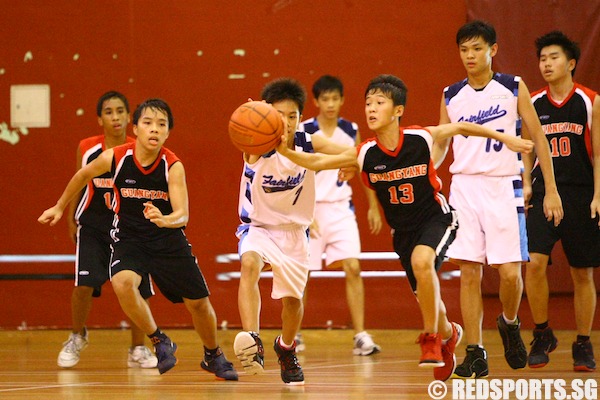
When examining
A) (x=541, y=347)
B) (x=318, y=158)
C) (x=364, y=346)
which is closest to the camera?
(x=318, y=158)

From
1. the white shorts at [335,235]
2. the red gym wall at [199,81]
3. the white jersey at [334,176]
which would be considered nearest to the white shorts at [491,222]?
the white shorts at [335,235]

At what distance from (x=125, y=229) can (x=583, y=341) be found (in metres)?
2.83

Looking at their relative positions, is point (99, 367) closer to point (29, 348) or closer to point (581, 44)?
point (29, 348)

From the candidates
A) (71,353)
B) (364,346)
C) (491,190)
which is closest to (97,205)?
(71,353)

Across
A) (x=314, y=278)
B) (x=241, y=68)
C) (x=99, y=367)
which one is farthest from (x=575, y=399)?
(x=241, y=68)

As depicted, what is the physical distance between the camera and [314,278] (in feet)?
27.9

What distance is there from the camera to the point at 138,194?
5672 mm

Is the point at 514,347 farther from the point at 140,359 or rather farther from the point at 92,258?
the point at 92,258

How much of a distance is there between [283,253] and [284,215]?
0.21m

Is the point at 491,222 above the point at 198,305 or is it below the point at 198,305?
above

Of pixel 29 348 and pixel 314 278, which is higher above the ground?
pixel 314 278

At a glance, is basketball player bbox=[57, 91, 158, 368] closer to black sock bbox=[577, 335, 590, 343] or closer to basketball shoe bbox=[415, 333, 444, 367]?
basketball shoe bbox=[415, 333, 444, 367]

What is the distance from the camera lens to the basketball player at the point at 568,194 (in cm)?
591

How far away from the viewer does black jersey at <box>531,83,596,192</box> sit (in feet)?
19.8
